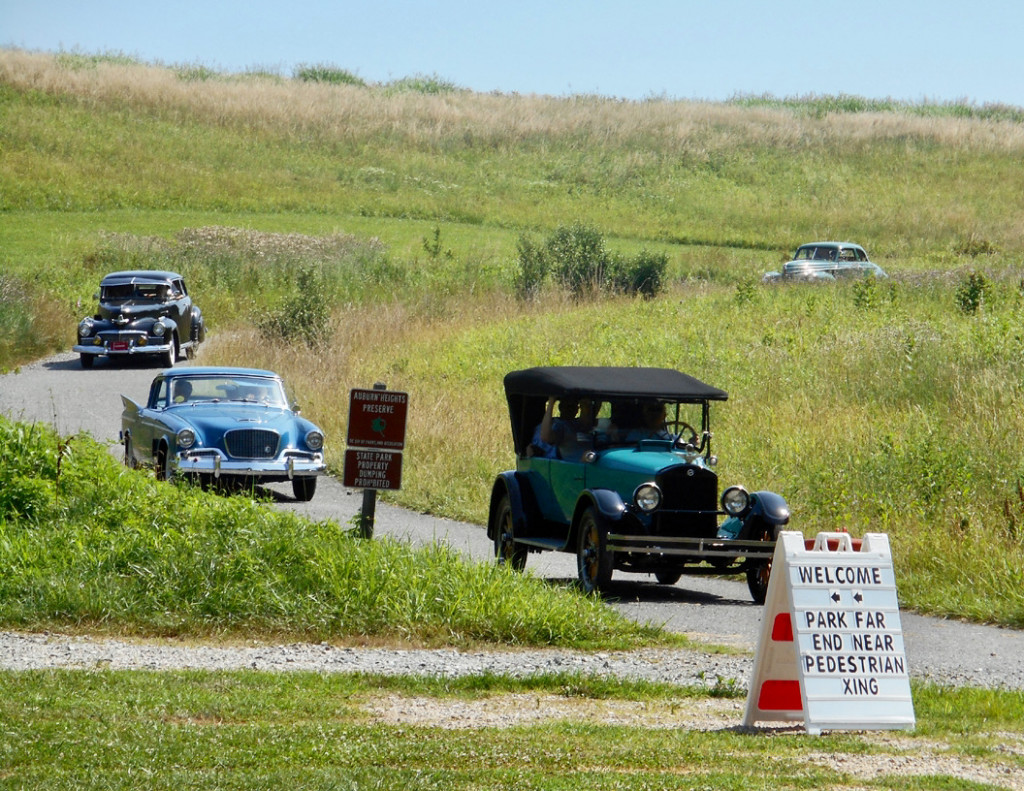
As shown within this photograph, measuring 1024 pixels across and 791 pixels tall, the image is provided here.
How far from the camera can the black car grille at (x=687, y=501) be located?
1141 centimetres

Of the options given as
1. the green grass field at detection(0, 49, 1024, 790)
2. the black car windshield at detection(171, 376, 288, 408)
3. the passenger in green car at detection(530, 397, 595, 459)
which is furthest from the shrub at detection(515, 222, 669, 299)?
the passenger in green car at detection(530, 397, 595, 459)

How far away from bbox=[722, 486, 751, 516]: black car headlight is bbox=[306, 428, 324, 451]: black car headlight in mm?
6872

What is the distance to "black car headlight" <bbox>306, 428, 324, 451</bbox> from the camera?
17.1 m

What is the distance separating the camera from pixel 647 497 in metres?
11.2

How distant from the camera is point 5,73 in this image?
71250 millimetres

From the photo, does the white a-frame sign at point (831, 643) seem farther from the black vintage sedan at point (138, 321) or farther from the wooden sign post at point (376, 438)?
the black vintage sedan at point (138, 321)

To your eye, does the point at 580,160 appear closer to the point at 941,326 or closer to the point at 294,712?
the point at 941,326

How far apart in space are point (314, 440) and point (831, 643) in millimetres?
11000

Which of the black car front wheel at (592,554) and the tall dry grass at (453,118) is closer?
the black car front wheel at (592,554)

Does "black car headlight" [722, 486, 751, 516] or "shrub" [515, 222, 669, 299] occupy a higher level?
"shrub" [515, 222, 669, 299]

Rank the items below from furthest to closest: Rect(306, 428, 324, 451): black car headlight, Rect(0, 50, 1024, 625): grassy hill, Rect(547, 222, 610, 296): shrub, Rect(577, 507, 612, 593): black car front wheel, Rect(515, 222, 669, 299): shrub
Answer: Rect(547, 222, 610, 296): shrub, Rect(515, 222, 669, 299): shrub, Rect(306, 428, 324, 451): black car headlight, Rect(0, 50, 1024, 625): grassy hill, Rect(577, 507, 612, 593): black car front wheel

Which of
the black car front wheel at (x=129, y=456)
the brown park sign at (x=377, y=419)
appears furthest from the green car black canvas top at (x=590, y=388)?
the black car front wheel at (x=129, y=456)

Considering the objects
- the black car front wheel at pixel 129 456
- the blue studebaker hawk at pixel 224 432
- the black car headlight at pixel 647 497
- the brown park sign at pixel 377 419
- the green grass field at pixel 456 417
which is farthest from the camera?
the black car front wheel at pixel 129 456

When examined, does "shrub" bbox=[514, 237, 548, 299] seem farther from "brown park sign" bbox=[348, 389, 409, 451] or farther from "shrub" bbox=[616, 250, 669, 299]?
"brown park sign" bbox=[348, 389, 409, 451]
